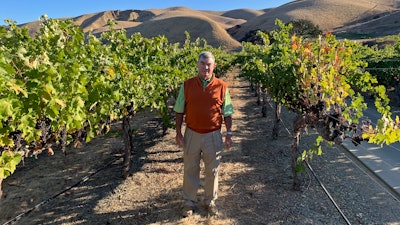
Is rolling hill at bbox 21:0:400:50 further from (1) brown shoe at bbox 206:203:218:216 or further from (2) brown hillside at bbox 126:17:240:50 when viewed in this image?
(1) brown shoe at bbox 206:203:218:216

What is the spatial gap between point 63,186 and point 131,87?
8.65 ft

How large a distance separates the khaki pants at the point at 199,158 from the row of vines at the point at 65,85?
4.43 ft

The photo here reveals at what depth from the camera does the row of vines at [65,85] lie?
118 inches

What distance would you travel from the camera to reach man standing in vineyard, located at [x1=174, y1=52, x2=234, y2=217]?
415 centimetres

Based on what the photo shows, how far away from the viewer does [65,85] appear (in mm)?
3461

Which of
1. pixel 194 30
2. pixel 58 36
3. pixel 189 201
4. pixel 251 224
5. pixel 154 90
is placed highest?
pixel 194 30

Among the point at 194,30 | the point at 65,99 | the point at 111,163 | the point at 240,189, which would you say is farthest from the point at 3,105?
the point at 194,30

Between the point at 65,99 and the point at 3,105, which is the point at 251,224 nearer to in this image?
the point at 65,99

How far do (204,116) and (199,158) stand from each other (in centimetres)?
67

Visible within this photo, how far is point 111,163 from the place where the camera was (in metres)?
7.34

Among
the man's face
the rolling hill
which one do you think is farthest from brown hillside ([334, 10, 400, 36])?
the man's face

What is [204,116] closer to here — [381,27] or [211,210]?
[211,210]

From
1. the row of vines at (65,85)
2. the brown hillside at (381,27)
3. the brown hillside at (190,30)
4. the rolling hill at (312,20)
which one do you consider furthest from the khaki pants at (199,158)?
the brown hillside at (190,30)

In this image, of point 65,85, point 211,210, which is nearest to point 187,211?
point 211,210
